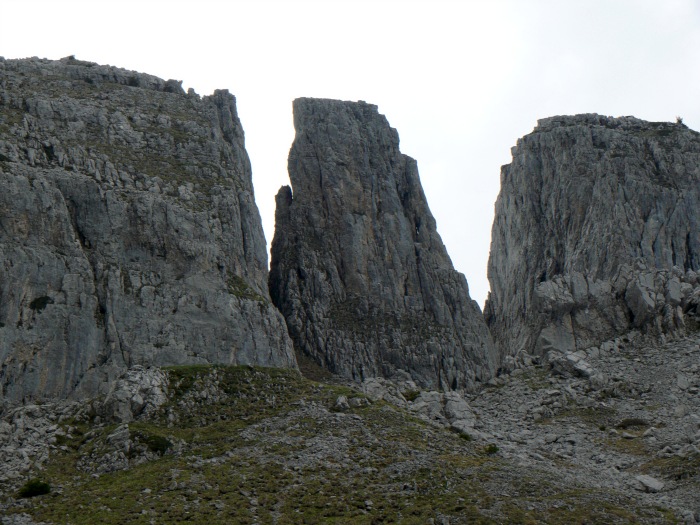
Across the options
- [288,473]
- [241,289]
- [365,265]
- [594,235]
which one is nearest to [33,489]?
[288,473]

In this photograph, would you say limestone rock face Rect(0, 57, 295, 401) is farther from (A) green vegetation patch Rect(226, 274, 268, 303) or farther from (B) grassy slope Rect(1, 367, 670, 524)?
(B) grassy slope Rect(1, 367, 670, 524)

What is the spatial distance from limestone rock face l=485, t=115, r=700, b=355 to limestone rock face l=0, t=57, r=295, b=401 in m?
36.4

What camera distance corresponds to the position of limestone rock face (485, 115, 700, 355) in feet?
360

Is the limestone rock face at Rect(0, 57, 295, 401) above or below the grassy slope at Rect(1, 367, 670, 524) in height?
above

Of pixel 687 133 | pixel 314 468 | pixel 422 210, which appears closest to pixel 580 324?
pixel 422 210

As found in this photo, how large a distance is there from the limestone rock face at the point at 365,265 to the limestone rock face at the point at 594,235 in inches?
410

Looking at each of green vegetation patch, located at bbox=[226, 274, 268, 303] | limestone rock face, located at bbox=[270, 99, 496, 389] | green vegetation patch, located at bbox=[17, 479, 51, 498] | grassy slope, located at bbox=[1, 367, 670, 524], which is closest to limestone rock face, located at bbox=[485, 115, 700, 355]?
limestone rock face, located at bbox=[270, 99, 496, 389]

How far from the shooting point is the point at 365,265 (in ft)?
382

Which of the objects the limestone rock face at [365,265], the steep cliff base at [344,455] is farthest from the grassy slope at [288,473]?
the limestone rock face at [365,265]

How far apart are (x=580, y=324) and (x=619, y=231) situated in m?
15.9

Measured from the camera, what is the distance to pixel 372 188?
401 ft

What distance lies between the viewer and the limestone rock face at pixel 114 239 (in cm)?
8162

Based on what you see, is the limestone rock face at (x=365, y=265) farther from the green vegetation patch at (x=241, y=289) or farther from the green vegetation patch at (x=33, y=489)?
the green vegetation patch at (x=33, y=489)

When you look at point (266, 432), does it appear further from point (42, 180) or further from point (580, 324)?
point (580, 324)
